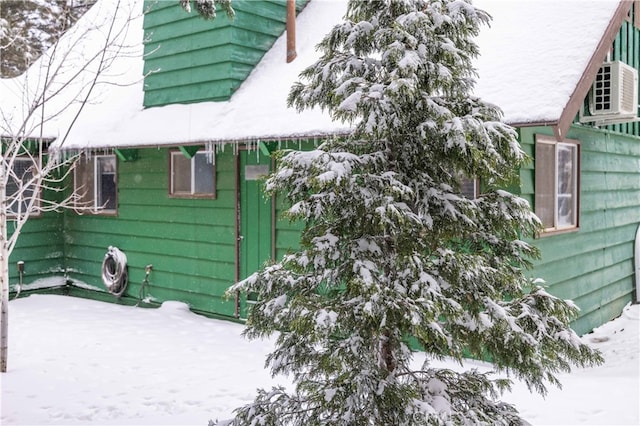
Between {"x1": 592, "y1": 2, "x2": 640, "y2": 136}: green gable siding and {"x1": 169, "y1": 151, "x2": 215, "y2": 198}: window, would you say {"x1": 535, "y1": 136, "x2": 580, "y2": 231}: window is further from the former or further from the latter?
{"x1": 169, "y1": 151, "x2": 215, "y2": 198}: window

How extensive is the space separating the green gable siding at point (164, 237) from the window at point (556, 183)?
4.09m

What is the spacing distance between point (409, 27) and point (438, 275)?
1.26 meters

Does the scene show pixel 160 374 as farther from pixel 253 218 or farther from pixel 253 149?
pixel 253 149

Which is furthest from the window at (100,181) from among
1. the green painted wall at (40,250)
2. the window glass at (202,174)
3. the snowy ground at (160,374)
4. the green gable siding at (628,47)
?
the green gable siding at (628,47)

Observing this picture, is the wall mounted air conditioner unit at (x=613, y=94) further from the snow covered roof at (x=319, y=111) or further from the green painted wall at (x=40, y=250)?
the green painted wall at (x=40, y=250)

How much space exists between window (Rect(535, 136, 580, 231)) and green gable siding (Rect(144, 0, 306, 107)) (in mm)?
4385

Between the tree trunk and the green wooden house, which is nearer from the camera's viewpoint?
the tree trunk

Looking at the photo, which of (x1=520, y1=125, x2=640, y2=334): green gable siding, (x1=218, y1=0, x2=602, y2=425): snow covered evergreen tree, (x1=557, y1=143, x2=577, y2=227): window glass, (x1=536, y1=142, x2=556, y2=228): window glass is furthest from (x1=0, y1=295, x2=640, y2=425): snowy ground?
(x1=218, y1=0, x2=602, y2=425): snow covered evergreen tree

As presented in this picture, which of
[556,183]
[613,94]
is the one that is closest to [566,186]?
[556,183]

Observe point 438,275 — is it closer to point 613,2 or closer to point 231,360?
point 231,360

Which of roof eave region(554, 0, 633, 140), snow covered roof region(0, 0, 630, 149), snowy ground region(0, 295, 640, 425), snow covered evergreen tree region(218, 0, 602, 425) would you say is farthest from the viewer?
snow covered roof region(0, 0, 630, 149)

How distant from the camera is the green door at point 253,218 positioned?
8508mm

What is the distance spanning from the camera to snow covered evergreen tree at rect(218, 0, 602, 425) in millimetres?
3064

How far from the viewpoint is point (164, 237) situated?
32.3 feet
